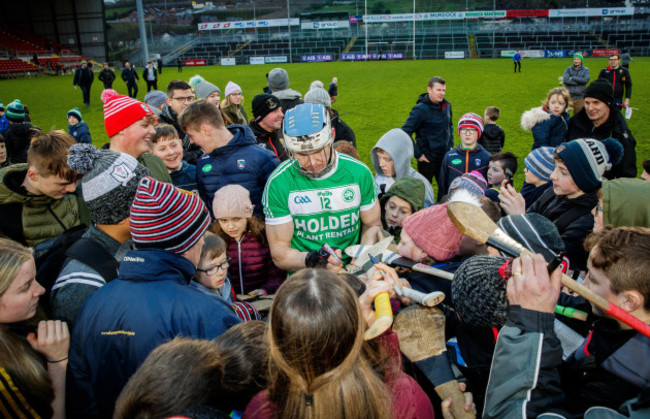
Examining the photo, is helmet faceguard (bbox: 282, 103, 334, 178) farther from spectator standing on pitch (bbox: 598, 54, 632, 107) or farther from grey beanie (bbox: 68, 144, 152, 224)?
spectator standing on pitch (bbox: 598, 54, 632, 107)

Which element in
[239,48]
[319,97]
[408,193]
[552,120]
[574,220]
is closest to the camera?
[574,220]

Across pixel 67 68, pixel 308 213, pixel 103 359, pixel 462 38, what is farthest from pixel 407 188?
pixel 462 38

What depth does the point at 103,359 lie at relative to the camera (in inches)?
76.6

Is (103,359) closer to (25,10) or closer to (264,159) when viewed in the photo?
(264,159)

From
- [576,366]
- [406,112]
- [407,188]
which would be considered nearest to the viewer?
[576,366]

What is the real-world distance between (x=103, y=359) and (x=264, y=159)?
8.26ft

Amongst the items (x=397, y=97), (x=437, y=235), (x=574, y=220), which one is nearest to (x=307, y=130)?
(x=437, y=235)

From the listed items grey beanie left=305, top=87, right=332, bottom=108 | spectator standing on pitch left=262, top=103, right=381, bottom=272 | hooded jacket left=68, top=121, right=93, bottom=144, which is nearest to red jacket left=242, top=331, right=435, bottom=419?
spectator standing on pitch left=262, top=103, right=381, bottom=272

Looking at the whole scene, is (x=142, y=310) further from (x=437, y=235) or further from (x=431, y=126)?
A: (x=431, y=126)

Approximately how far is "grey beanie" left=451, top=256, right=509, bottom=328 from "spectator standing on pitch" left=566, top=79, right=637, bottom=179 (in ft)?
15.3

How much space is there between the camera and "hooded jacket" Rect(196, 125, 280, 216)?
4.04m

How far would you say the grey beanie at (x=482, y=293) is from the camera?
6.12ft

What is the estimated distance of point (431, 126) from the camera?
23.1 feet

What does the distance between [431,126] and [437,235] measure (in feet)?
16.1
